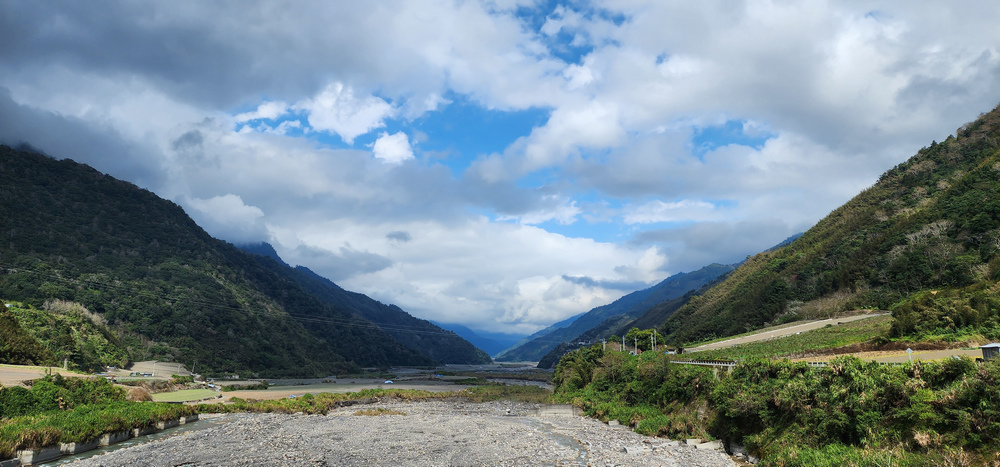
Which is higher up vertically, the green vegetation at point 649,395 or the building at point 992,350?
the building at point 992,350

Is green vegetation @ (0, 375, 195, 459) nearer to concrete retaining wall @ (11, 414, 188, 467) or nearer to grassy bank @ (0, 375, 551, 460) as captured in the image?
grassy bank @ (0, 375, 551, 460)

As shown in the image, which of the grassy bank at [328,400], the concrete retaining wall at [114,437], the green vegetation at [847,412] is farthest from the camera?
the grassy bank at [328,400]

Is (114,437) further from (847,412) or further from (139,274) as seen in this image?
(139,274)

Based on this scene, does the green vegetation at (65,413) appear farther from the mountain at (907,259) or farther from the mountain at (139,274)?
the mountain at (907,259)

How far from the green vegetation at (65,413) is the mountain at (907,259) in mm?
60357

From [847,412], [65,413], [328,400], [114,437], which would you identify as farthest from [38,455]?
[328,400]

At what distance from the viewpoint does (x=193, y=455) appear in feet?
90.5

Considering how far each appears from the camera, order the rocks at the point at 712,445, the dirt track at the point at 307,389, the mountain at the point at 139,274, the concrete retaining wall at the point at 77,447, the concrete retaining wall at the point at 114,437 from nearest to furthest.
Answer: the concrete retaining wall at the point at 77,447, the rocks at the point at 712,445, the concrete retaining wall at the point at 114,437, the dirt track at the point at 307,389, the mountain at the point at 139,274

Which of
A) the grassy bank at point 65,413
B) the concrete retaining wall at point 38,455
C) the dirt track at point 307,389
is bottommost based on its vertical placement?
the dirt track at point 307,389

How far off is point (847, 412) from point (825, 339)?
3698cm

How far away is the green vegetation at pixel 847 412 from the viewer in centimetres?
1611

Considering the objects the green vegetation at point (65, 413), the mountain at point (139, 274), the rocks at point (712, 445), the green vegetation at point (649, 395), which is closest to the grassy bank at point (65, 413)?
the green vegetation at point (65, 413)

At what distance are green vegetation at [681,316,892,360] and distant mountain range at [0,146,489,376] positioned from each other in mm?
89460

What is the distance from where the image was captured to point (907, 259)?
236 feet
